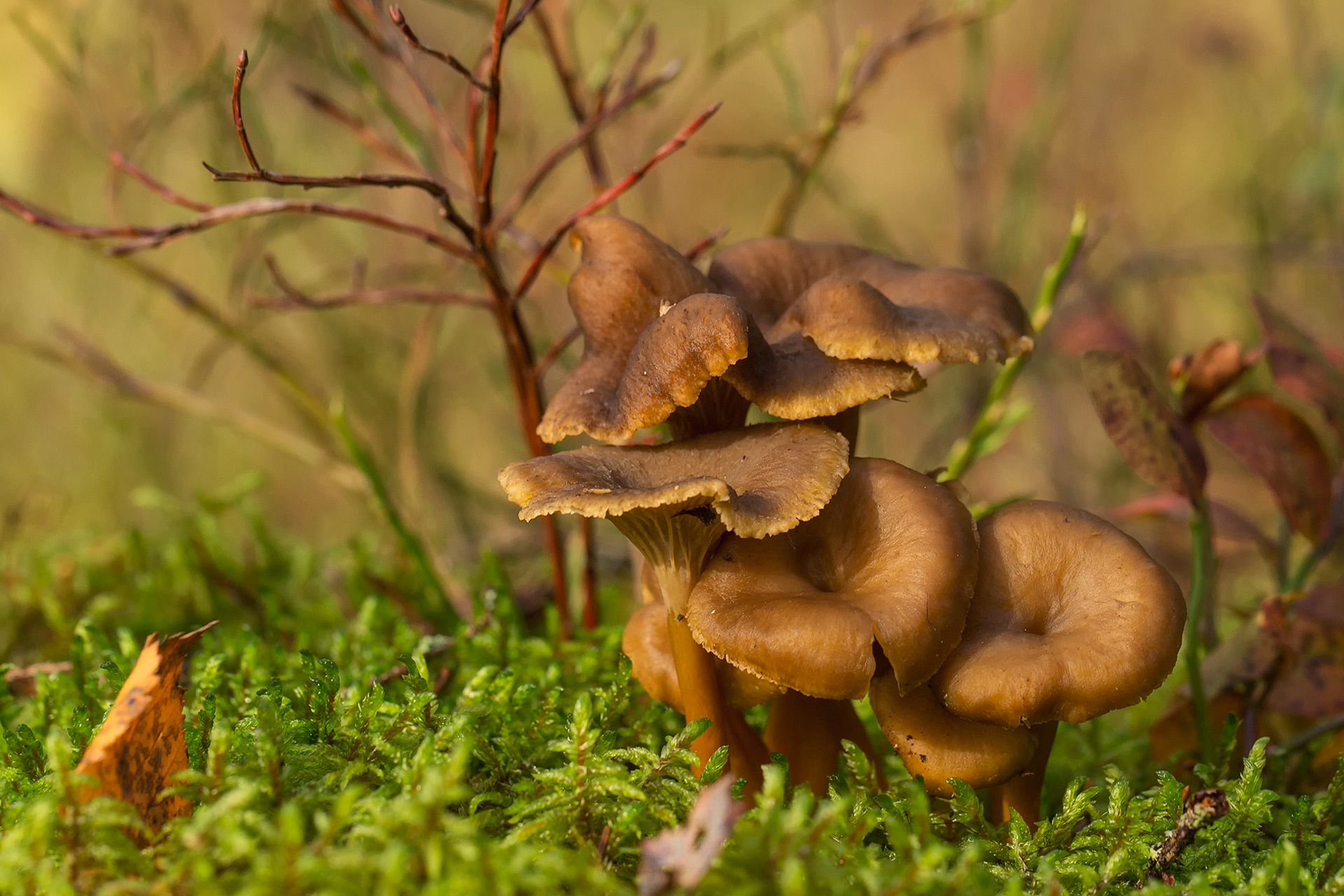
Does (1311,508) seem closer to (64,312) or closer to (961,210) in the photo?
(961,210)

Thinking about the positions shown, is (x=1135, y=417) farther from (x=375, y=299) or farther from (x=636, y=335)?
(x=375, y=299)

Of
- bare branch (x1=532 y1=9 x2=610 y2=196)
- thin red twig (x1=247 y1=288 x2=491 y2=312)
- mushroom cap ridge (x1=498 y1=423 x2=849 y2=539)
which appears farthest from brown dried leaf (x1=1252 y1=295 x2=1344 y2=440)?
thin red twig (x1=247 y1=288 x2=491 y2=312)

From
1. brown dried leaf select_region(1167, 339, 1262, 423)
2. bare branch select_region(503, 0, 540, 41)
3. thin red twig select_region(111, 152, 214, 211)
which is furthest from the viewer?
brown dried leaf select_region(1167, 339, 1262, 423)

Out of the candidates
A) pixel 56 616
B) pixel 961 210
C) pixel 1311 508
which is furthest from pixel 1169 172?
pixel 56 616

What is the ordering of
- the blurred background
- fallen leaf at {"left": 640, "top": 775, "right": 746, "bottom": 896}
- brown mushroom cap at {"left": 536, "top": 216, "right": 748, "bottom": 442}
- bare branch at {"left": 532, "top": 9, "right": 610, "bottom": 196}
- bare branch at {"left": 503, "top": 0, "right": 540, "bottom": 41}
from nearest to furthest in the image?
fallen leaf at {"left": 640, "top": 775, "right": 746, "bottom": 896}
brown mushroom cap at {"left": 536, "top": 216, "right": 748, "bottom": 442}
bare branch at {"left": 503, "top": 0, "right": 540, "bottom": 41}
bare branch at {"left": 532, "top": 9, "right": 610, "bottom": 196}
the blurred background

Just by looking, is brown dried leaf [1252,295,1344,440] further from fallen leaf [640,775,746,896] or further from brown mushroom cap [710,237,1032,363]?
fallen leaf [640,775,746,896]

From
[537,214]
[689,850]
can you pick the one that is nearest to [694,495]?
[689,850]
